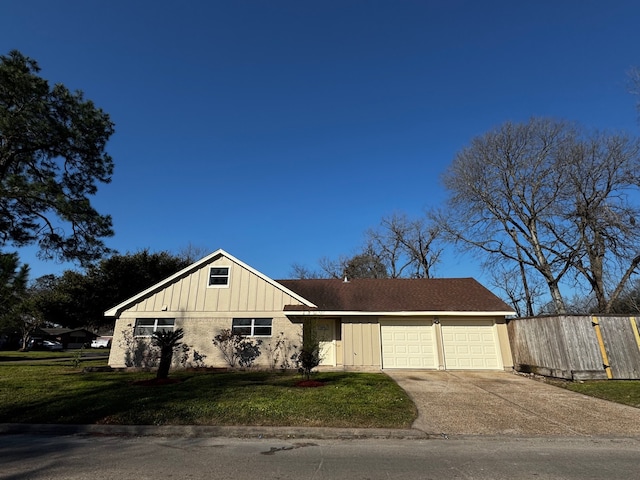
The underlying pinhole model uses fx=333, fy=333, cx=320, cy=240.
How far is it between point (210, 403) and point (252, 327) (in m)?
7.28

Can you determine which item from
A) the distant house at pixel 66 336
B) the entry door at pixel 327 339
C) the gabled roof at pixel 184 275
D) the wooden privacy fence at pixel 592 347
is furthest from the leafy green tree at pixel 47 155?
the distant house at pixel 66 336

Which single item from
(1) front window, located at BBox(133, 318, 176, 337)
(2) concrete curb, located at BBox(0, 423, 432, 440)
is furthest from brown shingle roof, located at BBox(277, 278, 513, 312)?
(2) concrete curb, located at BBox(0, 423, 432, 440)

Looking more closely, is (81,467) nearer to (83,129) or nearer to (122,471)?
(122,471)

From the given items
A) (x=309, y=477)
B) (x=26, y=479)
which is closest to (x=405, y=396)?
(x=309, y=477)

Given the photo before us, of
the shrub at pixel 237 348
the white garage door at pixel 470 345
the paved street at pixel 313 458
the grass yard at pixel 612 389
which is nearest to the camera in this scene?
the paved street at pixel 313 458

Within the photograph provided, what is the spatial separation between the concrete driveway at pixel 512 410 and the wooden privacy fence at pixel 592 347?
1283 millimetres

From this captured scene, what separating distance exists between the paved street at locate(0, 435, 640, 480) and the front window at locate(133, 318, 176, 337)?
30.0 ft

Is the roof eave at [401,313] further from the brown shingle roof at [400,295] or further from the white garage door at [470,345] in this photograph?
the white garage door at [470,345]

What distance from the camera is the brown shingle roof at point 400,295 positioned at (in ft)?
50.1

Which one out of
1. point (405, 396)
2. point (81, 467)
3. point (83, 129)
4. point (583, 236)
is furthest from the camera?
point (583, 236)

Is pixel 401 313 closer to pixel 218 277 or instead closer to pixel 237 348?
pixel 237 348

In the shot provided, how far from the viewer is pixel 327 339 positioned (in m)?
15.7

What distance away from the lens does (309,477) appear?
4332 mm

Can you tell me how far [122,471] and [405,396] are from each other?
270 inches
